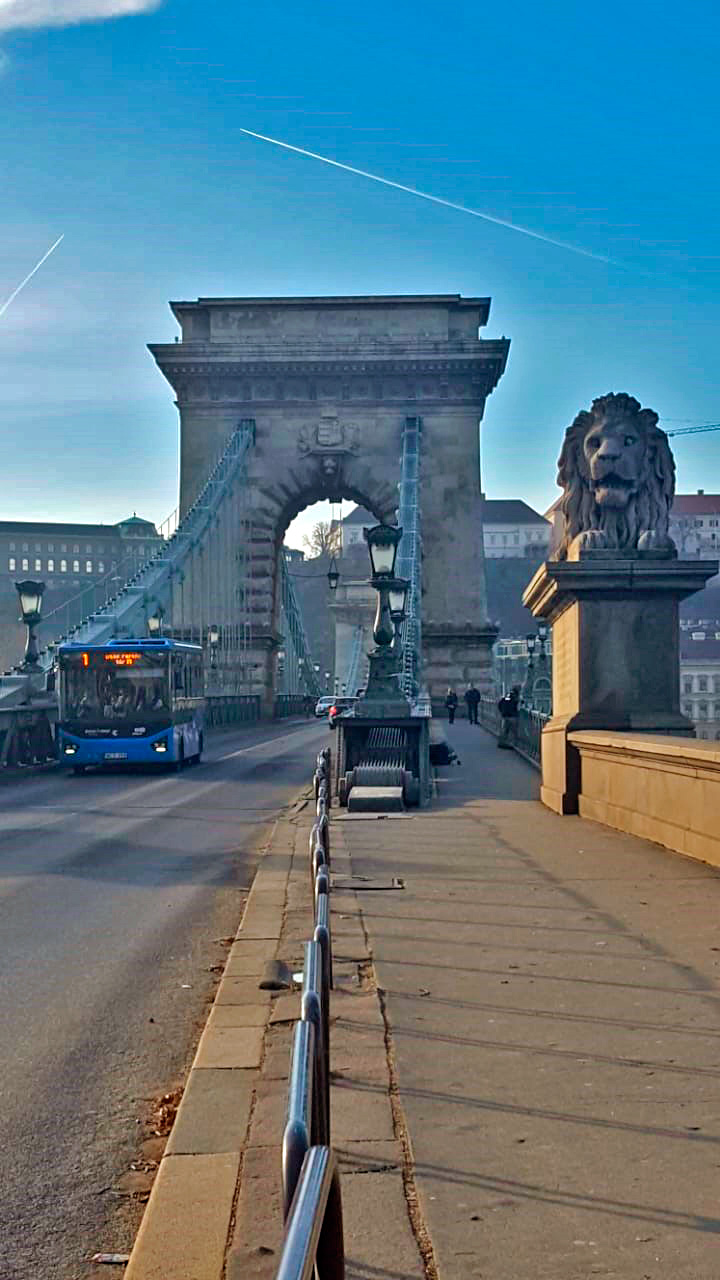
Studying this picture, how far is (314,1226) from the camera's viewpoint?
98.8 inches

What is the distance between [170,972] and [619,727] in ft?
25.7

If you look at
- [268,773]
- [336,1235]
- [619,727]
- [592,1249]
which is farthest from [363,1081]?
[268,773]

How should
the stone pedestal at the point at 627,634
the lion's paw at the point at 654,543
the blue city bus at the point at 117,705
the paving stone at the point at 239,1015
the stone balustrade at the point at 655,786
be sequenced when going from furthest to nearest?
1. the blue city bus at the point at 117,705
2. the lion's paw at the point at 654,543
3. the stone pedestal at the point at 627,634
4. the stone balustrade at the point at 655,786
5. the paving stone at the point at 239,1015

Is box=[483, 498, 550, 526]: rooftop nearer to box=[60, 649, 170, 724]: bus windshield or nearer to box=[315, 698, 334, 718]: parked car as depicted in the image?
box=[315, 698, 334, 718]: parked car

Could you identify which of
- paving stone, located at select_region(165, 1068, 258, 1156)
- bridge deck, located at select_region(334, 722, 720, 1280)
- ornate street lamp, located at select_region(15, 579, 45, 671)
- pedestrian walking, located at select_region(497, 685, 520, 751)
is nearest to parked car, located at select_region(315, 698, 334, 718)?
pedestrian walking, located at select_region(497, 685, 520, 751)

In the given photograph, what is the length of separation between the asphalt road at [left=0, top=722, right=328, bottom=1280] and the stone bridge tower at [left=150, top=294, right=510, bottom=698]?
46.8 metres

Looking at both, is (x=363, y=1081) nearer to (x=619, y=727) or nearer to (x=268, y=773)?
(x=619, y=727)

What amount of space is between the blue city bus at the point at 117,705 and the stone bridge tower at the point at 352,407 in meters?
35.1

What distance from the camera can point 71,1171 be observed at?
17.6ft

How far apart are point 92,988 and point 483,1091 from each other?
141 inches

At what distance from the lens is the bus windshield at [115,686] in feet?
105

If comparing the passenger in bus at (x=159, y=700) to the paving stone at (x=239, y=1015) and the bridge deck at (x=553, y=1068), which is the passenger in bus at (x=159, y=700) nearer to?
the bridge deck at (x=553, y=1068)

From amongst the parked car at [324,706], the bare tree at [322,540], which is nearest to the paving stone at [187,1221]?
the parked car at [324,706]

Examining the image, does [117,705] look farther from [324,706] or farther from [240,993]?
[324,706]
